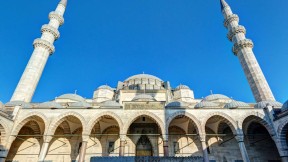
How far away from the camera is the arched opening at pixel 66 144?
43.1 feet

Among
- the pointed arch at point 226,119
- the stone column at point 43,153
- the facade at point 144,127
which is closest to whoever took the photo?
the stone column at point 43,153

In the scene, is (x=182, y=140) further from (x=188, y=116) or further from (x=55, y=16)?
(x=55, y=16)

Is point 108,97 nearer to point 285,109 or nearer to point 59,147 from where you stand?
point 59,147

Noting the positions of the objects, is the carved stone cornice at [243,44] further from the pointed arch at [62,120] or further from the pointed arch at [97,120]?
the pointed arch at [62,120]

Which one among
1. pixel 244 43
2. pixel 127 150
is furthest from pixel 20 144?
pixel 244 43

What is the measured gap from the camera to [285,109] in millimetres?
11391

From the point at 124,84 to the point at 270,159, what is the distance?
15.2 m

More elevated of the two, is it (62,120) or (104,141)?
(62,120)

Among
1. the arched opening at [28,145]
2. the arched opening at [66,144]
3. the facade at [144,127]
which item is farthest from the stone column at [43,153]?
the arched opening at [28,145]

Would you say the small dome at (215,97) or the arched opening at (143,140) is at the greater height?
the small dome at (215,97)

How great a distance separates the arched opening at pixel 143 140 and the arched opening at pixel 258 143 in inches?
262

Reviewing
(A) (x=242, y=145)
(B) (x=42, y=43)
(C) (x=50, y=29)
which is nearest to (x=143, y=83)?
(B) (x=42, y=43)

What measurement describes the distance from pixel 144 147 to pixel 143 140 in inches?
20.6

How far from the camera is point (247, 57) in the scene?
674 inches
